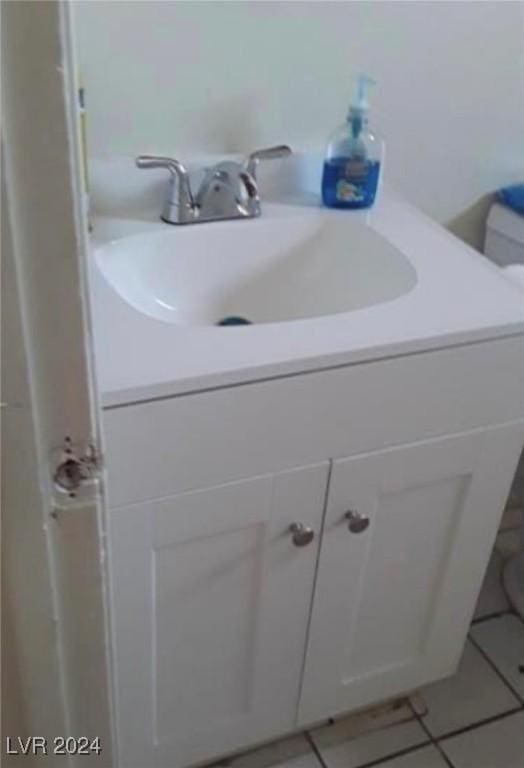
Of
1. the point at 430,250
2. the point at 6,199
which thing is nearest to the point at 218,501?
the point at 430,250

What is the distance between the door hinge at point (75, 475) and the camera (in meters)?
0.49

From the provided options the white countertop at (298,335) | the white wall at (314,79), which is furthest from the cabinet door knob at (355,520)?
the white wall at (314,79)

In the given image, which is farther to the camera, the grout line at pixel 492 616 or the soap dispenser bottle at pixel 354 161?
the grout line at pixel 492 616

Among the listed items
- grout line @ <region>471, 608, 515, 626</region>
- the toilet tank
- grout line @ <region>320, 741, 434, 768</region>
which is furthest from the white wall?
grout line @ <region>320, 741, 434, 768</region>

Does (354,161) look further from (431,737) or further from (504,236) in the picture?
(431,737)

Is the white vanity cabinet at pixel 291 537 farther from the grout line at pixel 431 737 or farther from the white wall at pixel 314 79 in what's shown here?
the white wall at pixel 314 79

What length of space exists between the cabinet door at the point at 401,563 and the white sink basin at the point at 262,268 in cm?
25

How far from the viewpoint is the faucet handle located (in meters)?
1.23

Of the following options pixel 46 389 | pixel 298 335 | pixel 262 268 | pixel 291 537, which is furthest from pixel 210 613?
pixel 46 389

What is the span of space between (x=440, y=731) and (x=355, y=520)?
1.91 ft

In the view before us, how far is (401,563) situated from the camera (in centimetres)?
122

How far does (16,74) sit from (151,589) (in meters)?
0.77

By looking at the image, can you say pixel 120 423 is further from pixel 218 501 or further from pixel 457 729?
pixel 457 729

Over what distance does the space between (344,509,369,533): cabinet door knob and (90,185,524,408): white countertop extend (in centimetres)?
24
